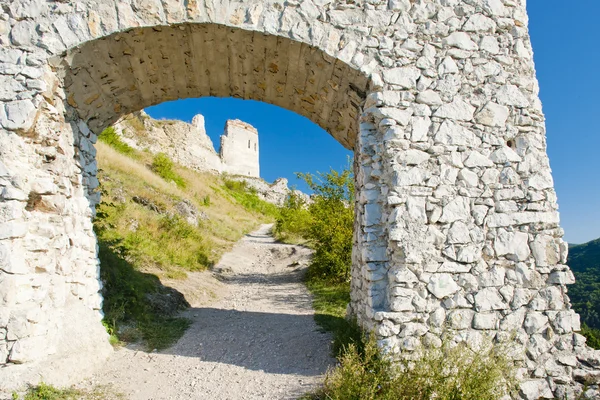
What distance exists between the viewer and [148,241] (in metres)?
8.92

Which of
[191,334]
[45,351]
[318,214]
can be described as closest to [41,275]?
[45,351]

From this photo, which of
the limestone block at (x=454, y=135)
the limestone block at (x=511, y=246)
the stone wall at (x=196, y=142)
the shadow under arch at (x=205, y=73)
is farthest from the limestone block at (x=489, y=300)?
the stone wall at (x=196, y=142)

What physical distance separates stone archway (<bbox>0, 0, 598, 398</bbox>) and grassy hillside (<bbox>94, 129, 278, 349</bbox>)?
3.79 feet

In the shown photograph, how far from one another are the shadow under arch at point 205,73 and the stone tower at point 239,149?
28.4 metres

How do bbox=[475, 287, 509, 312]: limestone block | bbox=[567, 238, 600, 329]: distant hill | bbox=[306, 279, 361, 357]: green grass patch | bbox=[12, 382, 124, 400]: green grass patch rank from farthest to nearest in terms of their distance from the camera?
bbox=[567, 238, 600, 329]: distant hill → bbox=[306, 279, 361, 357]: green grass patch → bbox=[475, 287, 509, 312]: limestone block → bbox=[12, 382, 124, 400]: green grass patch

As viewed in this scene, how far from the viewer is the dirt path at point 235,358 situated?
3.88 metres

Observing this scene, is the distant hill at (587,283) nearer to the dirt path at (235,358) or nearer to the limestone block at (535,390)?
the limestone block at (535,390)

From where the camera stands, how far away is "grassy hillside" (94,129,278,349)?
5.68 metres

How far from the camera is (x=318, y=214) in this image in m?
10.3

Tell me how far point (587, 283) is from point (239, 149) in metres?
29.9

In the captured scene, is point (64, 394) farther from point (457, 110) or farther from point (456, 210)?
point (457, 110)

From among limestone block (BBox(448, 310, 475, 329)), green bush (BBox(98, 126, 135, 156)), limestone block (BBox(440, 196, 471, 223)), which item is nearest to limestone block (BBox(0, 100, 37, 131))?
limestone block (BBox(440, 196, 471, 223))

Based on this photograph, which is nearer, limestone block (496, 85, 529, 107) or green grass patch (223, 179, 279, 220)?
limestone block (496, 85, 529, 107)

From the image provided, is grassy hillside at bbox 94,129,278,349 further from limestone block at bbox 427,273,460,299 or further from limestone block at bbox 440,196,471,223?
limestone block at bbox 440,196,471,223
